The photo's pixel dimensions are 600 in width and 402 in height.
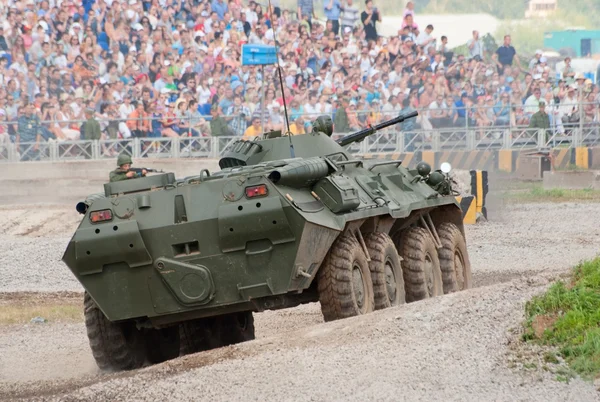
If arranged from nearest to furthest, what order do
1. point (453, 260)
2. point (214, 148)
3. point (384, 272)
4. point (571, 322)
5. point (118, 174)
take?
point (571, 322), point (384, 272), point (453, 260), point (118, 174), point (214, 148)

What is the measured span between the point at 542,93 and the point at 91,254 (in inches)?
819

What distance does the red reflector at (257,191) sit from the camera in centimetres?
1097

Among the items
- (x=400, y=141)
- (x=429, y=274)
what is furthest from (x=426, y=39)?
(x=429, y=274)

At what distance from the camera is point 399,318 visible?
9.85 meters

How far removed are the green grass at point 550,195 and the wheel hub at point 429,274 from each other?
13007 mm

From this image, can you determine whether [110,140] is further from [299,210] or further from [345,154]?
[299,210]

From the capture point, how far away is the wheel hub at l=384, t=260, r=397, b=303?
12.9 metres

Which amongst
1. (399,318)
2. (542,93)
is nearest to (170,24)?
(542,93)

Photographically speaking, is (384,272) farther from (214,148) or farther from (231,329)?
(214,148)

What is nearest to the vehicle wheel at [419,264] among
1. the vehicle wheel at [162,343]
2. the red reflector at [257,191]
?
the vehicle wheel at [162,343]

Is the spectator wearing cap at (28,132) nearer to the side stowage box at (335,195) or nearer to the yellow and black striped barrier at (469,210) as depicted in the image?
the yellow and black striped barrier at (469,210)

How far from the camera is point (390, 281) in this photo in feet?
42.5

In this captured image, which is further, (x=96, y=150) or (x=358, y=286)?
(x=96, y=150)

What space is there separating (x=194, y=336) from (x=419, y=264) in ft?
8.96
